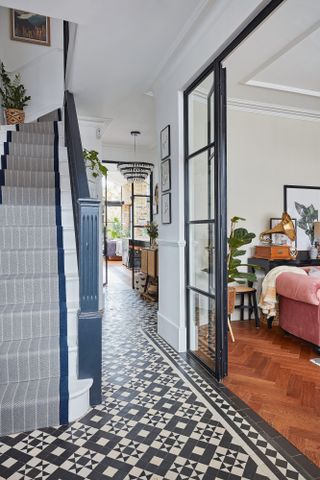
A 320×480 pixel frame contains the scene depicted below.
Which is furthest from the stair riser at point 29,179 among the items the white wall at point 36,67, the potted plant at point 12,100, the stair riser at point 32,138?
the white wall at point 36,67

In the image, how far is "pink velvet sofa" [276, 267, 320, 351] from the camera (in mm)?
3281

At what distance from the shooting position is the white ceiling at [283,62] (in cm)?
264

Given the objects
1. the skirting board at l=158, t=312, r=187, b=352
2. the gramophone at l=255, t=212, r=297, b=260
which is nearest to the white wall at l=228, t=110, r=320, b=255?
the gramophone at l=255, t=212, r=297, b=260

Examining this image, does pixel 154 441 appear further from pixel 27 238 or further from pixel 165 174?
pixel 165 174

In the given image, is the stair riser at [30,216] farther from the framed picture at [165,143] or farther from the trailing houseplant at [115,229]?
the trailing houseplant at [115,229]

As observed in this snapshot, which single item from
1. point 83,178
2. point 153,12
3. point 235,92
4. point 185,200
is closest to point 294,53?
point 235,92

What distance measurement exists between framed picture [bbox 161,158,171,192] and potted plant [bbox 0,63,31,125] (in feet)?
9.04

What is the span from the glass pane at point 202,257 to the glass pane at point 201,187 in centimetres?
12

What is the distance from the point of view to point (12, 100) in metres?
5.04

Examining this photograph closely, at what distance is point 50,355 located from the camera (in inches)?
89.3

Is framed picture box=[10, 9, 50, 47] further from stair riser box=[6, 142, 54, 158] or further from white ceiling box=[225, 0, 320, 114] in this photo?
white ceiling box=[225, 0, 320, 114]

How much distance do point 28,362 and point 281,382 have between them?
76.3 inches

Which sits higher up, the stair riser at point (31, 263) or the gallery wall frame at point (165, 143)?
the gallery wall frame at point (165, 143)

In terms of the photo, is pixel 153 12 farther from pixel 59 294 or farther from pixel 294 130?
pixel 294 130
